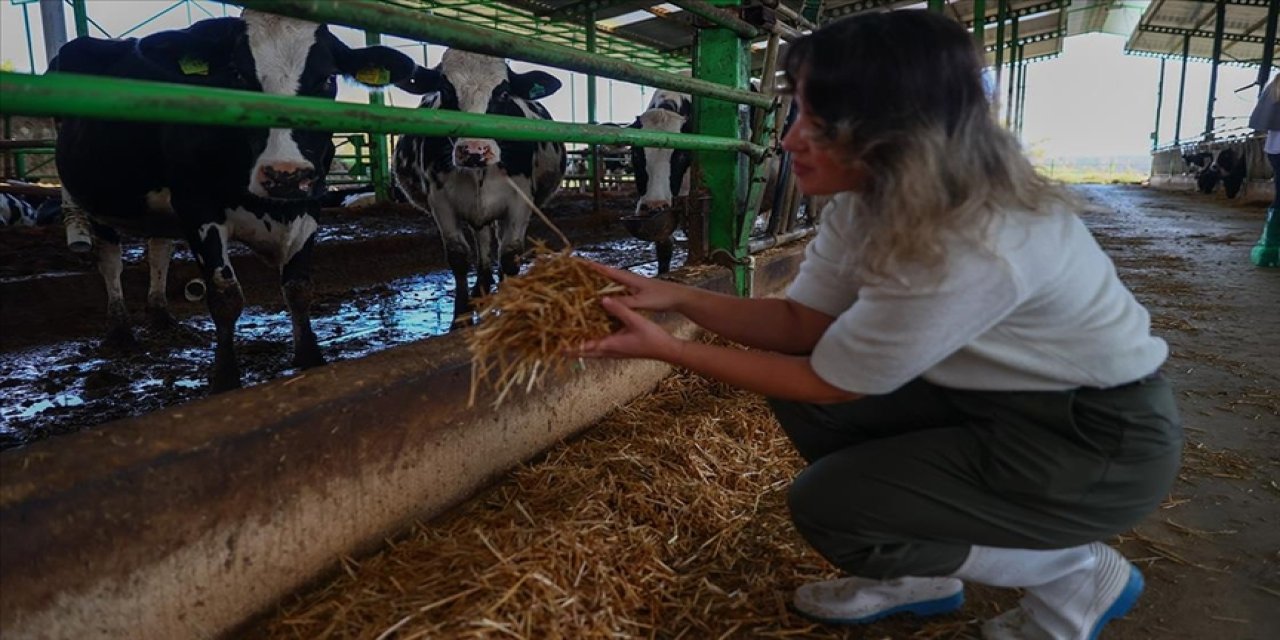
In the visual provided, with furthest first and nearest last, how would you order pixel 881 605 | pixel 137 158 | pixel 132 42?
pixel 132 42 < pixel 137 158 < pixel 881 605

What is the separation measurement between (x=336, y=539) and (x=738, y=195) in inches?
96.0

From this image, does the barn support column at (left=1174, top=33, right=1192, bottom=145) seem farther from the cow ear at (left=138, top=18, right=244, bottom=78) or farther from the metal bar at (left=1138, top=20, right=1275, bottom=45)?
the cow ear at (left=138, top=18, right=244, bottom=78)

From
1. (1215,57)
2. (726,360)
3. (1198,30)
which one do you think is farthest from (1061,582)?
(1198,30)

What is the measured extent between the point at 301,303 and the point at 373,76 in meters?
1.36

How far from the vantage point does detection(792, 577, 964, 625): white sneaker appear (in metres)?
1.61

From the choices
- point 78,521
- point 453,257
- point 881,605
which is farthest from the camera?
point 453,257

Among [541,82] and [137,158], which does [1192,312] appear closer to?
[541,82]

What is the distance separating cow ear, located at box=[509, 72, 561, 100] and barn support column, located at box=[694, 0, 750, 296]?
2.01 metres

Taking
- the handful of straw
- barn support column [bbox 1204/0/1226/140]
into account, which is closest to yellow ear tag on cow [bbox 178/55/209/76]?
the handful of straw

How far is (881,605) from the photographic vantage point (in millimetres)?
1625

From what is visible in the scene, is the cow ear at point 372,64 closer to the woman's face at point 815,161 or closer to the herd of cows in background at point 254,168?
the herd of cows in background at point 254,168

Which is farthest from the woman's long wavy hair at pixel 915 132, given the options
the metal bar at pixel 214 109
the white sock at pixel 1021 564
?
the metal bar at pixel 214 109

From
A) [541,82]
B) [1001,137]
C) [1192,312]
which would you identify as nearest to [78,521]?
[1001,137]

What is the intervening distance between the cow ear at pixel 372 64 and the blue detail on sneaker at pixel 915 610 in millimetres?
3481
